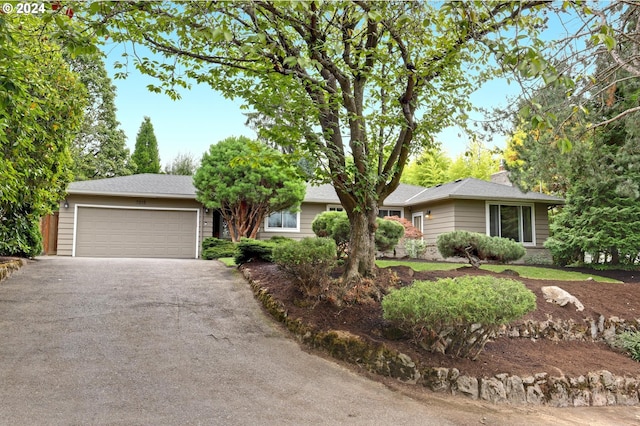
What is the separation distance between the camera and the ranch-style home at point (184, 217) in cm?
1452

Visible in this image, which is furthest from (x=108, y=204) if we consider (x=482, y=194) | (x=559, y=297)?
(x=559, y=297)

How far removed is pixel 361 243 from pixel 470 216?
9528mm

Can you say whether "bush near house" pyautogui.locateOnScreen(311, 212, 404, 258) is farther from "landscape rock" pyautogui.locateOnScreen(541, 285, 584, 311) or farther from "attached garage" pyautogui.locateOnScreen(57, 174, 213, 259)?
"attached garage" pyautogui.locateOnScreen(57, 174, 213, 259)

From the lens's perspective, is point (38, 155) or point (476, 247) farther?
point (476, 247)

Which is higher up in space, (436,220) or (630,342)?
(436,220)

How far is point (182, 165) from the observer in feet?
99.0

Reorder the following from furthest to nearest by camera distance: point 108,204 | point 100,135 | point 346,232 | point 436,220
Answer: point 100,135 → point 436,220 → point 108,204 → point 346,232

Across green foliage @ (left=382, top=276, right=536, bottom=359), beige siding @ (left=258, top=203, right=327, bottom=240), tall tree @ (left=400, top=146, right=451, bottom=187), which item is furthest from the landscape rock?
tall tree @ (left=400, top=146, right=451, bottom=187)

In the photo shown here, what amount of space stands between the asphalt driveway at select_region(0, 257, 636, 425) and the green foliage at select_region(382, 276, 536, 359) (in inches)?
27.5

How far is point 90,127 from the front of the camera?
2445 cm

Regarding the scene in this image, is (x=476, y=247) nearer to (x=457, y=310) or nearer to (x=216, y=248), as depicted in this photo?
(x=457, y=310)

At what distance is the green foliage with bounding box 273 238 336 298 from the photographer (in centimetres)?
623

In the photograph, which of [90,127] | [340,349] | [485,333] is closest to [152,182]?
[90,127]

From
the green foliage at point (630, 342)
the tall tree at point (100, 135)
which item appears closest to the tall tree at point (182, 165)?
the tall tree at point (100, 135)
